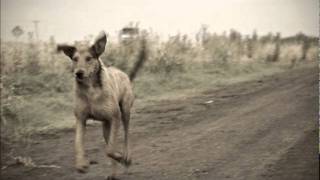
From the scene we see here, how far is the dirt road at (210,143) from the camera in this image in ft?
27.1

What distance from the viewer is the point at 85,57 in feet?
24.0

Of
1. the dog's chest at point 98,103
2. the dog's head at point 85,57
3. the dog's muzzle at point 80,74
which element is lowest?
the dog's chest at point 98,103

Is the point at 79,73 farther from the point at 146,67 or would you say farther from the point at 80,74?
the point at 146,67

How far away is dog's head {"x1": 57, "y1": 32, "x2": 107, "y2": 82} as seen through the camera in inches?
286

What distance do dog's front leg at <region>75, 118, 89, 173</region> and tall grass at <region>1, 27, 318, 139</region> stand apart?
3.65m

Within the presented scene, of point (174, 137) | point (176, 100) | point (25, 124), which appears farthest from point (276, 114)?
point (25, 124)

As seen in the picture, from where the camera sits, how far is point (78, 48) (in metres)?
7.38

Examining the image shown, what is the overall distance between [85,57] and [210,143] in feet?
10.9

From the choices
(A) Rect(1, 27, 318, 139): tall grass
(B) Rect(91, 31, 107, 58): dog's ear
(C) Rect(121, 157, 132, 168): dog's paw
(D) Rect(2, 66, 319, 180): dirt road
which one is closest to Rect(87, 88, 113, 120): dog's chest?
(B) Rect(91, 31, 107, 58): dog's ear

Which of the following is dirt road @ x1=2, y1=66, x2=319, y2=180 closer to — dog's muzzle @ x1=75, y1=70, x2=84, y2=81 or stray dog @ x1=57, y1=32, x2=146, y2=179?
stray dog @ x1=57, y1=32, x2=146, y2=179

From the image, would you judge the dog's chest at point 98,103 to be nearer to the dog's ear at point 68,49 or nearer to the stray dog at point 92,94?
the stray dog at point 92,94

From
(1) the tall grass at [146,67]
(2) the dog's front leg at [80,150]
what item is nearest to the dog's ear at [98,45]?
(2) the dog's front leg at [80,150]

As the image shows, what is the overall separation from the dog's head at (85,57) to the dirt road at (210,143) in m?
1.53

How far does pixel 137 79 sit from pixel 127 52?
164 cm
